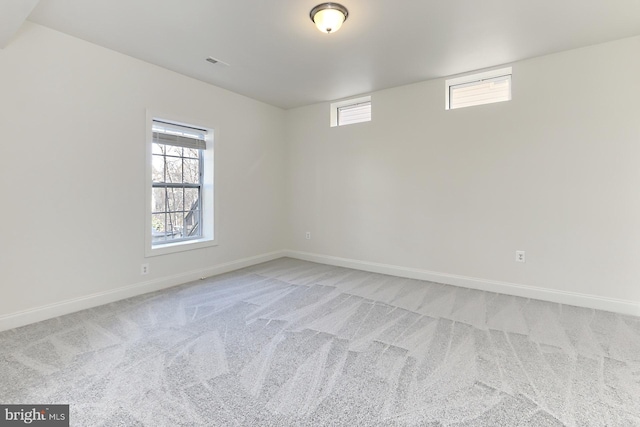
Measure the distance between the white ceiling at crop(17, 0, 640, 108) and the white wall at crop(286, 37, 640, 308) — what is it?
424 mm

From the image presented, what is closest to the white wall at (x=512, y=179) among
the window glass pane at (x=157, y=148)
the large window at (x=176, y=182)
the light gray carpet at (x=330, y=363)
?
the light gray carpet at (x=330, y=363)

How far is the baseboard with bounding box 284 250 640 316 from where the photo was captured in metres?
2.85

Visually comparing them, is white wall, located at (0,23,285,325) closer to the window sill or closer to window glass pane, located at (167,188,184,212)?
the window sill

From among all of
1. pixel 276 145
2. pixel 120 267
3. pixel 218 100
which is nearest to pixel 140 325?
pixel 120 267

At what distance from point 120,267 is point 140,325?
0.93m

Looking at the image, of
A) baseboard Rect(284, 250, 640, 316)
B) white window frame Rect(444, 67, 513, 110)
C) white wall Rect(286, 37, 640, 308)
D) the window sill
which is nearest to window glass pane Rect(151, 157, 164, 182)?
the window sill

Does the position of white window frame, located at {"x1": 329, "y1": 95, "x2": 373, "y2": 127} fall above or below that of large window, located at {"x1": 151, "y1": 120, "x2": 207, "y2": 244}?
above

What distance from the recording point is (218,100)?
13.3 ft

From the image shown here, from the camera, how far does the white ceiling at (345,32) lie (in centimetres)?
229

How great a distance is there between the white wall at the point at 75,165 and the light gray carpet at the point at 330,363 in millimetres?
415

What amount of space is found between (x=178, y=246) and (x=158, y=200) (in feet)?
2.07

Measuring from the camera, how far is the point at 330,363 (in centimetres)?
199

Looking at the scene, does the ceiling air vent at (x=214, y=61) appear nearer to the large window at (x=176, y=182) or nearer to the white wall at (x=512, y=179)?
the large window at (x=176, y=182)

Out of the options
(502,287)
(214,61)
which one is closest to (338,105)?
(214,61)
